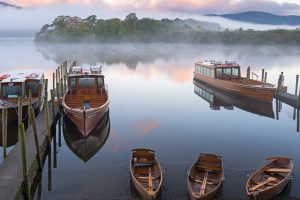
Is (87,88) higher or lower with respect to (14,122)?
higher

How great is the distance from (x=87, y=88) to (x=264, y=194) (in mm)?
20481

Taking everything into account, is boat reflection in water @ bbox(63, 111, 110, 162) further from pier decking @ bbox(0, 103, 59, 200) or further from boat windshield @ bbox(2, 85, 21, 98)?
boat windshield @ bbox(2, 85, 21, 98)

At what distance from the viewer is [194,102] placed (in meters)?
41.8

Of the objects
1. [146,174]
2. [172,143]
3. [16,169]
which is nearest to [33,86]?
[172,143]

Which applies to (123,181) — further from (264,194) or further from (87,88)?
(87,88)

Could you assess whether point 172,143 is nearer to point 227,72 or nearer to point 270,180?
point 270,180

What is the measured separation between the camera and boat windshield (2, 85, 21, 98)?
29750 millimetres

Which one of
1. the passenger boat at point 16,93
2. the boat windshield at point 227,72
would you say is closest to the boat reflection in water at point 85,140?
the passenger boat at point 16,93

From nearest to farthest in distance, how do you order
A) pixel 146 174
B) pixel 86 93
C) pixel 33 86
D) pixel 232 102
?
pixel 146 174
pixel 33 86
pixel 86 93
pixel 232 102

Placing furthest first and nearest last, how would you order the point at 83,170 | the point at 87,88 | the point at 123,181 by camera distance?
the point at 87,88, the point at 83,170, the point at 123,181

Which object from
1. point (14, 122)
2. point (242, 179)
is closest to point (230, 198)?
point (242, 179)

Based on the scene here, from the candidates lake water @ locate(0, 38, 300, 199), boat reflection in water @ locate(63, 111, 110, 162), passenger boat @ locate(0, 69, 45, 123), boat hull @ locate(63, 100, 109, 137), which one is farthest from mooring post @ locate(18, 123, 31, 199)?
passenger boat @ locate(0, 69, 45, 123)

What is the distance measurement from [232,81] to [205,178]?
3044cm

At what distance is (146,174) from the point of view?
59.1ft
